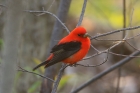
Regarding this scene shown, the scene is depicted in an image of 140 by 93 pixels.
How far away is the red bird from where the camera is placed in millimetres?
3648

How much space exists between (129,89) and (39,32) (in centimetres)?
321

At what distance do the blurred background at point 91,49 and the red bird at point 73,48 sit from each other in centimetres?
31

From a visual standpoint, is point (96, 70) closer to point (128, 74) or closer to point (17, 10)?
point (128, 74)

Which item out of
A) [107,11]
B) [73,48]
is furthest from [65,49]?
[107,11]

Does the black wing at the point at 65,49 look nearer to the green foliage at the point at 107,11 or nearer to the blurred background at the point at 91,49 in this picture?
the blurred background at the point at 91,49

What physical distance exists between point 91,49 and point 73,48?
18.7 ft

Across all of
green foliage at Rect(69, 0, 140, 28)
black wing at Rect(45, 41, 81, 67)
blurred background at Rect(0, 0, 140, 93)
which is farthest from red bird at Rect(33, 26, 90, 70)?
green foliage at Rect(69, 0, 140, 28)

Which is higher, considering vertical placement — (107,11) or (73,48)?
(73,48)

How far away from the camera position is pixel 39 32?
19.3ft

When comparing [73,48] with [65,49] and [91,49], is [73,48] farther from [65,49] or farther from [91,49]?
[91,49]

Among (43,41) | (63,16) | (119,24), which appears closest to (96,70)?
(119,24)

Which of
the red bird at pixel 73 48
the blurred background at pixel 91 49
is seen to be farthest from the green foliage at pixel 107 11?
the red bird at pixel 73 48

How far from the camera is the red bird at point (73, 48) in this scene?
12.0ft

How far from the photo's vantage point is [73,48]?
12.2 feet
